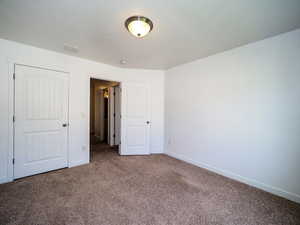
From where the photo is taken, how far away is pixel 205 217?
1666mm

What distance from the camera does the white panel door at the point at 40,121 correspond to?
249 centimetres

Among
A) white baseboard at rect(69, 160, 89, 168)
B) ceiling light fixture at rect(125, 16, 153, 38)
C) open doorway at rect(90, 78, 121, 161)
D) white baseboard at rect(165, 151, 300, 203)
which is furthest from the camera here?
open doorway at rect(90, 78, 121, 161)

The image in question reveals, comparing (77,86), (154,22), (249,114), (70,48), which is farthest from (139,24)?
(249,114)

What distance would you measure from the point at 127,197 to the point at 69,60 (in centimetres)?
294

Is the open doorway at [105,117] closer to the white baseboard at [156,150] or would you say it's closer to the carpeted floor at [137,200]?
the white baseboard at [156,150]

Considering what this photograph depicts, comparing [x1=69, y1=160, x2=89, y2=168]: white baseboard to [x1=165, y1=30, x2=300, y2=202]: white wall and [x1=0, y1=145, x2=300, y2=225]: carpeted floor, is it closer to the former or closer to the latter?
[x1=0, y1=145, x2=300, y2=225]: carpeted floor

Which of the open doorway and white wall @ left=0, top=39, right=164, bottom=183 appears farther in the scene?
the open doorway

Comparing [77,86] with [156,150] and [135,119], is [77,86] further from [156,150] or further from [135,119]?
[156,150]

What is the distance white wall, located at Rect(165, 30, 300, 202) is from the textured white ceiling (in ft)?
1.09

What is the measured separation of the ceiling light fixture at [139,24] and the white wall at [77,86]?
1.89 metres

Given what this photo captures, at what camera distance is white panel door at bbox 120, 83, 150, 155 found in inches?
153

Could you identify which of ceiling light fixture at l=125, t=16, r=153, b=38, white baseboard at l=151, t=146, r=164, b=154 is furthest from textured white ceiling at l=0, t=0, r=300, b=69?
white baseboard at l=151, t=146, r=164, b=154

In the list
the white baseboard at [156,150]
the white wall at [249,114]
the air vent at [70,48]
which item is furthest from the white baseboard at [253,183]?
the air vent at [70,48]

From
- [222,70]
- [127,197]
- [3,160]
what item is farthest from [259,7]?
[3,160]
